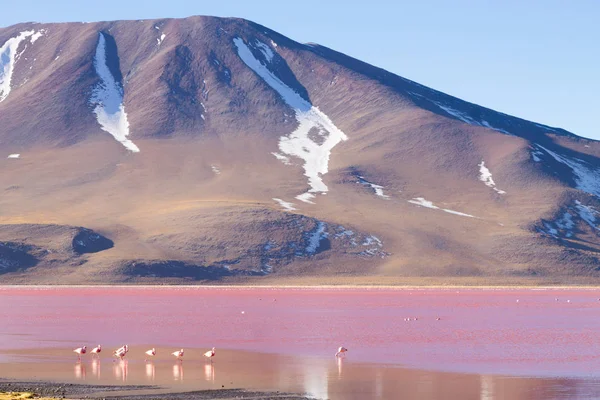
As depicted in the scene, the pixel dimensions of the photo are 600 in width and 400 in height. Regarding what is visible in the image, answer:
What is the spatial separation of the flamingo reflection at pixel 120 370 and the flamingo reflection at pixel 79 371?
4.03 ft

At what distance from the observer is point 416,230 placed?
574 ft

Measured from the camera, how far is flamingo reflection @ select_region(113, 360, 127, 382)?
37312 mm

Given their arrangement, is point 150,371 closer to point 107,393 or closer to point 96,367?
point 96,367

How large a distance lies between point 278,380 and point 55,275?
4852 inches

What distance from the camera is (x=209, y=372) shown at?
38781 mm

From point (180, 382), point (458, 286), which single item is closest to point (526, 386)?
point (180, 382)

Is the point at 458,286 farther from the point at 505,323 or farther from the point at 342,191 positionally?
the point at 505,323

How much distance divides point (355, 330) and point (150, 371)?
23.9 meters

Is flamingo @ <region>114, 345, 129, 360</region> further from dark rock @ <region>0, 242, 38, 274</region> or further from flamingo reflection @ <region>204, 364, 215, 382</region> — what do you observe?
dark rock @ <region>0, 242, 38, 274</region>

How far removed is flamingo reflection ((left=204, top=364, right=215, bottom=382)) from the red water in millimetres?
6562

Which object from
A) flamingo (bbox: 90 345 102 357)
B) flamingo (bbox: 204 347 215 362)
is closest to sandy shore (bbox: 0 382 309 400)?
flamingo (bbox: 204 347 215 362)

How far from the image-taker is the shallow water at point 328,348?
35.8 meters

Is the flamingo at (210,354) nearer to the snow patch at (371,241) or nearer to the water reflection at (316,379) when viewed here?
the water reflection at (316,379)

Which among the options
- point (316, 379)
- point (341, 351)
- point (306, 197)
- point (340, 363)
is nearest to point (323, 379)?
point (316, 379)
